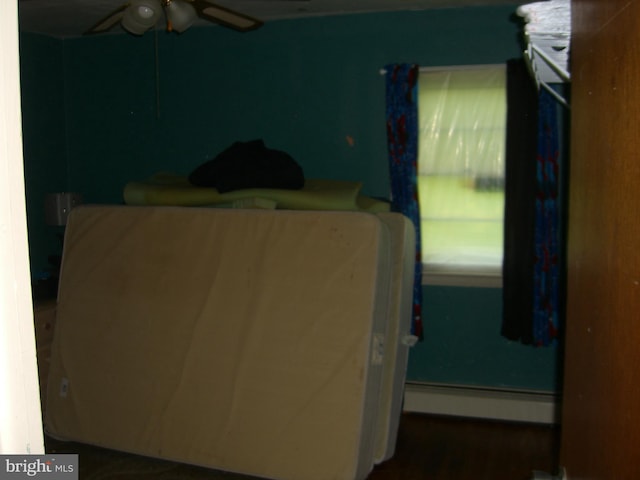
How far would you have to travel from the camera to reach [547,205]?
11.8 feet

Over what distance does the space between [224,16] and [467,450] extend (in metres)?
2.63

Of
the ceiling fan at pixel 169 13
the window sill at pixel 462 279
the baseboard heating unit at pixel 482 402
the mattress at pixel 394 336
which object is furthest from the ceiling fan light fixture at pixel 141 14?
the baseboard heating unit at pixel 482 402

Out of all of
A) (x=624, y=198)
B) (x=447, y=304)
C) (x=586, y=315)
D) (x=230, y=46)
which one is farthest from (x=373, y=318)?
(x=230, y=46)

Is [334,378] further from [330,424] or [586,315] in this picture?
[586,315]

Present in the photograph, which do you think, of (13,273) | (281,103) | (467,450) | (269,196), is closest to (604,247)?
(13,273)

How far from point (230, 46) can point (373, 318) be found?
2.42 meters

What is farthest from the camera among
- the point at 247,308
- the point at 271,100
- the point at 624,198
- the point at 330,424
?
the point at 271,100

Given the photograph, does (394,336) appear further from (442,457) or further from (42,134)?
(42,134)

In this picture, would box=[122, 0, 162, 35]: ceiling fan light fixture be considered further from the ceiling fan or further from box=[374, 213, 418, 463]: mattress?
box=[374, 213, 418, 463]: mattress

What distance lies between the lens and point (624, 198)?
0.72 metres

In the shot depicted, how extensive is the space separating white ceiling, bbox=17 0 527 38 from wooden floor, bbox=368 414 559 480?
254cm

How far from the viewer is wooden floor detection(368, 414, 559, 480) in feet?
10.1

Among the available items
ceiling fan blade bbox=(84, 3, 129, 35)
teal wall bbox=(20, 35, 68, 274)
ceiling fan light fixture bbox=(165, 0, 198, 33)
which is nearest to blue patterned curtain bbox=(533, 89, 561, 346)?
ceiling fan light fixture bbox=(165, 0, 198, 33)

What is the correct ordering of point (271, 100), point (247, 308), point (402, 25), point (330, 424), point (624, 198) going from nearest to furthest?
point (624, 198) < point (330, 424) < point (247, 308) < point (402, 25) < point (271, 100)
